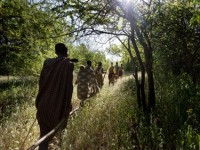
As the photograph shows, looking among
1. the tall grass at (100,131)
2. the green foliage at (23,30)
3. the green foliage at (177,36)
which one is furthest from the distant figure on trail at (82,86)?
the tall grass at (100,131)

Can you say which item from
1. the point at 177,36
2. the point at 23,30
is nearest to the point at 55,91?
the point at 23,30

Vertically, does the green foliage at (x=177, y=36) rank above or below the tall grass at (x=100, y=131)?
above

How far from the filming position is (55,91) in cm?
616

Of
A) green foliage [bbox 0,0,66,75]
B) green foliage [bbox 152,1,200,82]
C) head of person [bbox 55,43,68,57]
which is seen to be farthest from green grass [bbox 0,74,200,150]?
green foliage [bbox 152,1,200,82]

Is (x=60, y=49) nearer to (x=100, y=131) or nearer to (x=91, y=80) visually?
(x=100, y=131)

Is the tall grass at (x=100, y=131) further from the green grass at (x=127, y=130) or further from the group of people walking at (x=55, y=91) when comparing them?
the group of people walking at (x=55, y=91)

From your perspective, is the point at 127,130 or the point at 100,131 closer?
the point at 127,130

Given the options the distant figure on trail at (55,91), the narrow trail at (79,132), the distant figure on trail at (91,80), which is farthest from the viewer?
the distant figure on trail at (91,80)

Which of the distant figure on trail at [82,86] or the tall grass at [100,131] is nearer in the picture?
the tall grass at [100,131]

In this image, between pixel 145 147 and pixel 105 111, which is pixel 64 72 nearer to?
pixel 145 147

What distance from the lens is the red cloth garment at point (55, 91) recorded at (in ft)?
20.1

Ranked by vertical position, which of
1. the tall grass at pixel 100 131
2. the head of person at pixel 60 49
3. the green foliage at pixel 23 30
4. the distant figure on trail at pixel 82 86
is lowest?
the tall grass at pixel 100 131

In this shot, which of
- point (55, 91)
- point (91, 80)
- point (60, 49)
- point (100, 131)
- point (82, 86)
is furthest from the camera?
point (91, 80)

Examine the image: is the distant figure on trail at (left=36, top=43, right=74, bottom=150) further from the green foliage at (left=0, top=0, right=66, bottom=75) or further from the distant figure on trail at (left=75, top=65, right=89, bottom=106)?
the distant figure on trail at (left=75, top=65, right=89, bottom=106)
